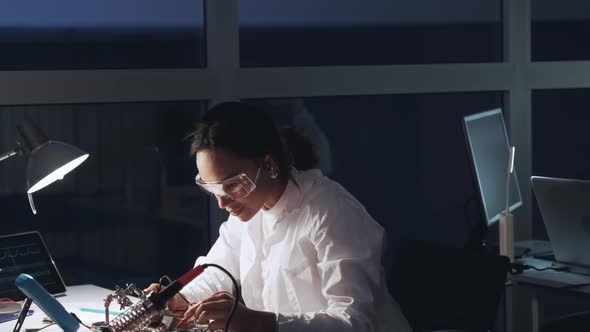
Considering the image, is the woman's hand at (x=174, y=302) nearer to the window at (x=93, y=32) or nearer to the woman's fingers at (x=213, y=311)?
the woman's fingers at (x=213, y=311)

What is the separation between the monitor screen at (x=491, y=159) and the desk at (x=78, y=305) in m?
1.31

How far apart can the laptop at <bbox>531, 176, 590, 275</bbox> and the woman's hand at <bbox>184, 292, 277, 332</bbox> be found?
1360mm

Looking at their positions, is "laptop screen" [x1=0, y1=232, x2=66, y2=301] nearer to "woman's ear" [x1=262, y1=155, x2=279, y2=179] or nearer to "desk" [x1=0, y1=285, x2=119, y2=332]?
"desk" [x1=0, y1=285, x2=119, y2=332]

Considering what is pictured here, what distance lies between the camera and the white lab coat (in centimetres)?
222

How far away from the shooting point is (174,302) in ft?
8.27

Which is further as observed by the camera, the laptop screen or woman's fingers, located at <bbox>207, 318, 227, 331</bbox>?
the laptop screen

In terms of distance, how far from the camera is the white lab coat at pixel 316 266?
222cm

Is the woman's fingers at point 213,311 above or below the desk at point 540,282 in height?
above

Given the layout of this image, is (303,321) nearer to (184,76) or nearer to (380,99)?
(184,76)

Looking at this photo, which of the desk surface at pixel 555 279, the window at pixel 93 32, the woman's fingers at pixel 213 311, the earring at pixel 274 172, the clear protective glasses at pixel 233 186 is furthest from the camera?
the window at pixel 93 32

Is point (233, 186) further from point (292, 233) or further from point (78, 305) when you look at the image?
point (78, 305)

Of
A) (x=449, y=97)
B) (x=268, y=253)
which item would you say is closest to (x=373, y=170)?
(x=449, y=97)

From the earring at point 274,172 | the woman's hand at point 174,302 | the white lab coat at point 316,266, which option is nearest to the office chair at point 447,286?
the white lab coat at point 316,266

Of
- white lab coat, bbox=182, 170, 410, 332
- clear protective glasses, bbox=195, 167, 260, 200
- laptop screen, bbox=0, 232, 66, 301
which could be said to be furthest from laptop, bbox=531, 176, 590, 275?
laptop screen, bbox=0, 232, 66, 301
